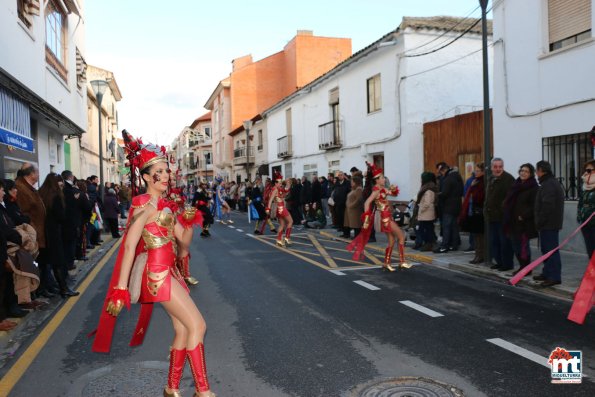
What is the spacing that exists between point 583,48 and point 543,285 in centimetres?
560

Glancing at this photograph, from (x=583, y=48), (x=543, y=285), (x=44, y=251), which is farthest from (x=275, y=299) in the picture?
(x=583, y=48)

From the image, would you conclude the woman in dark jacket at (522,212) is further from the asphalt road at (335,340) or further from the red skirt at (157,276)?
the red skirt at (157,276)

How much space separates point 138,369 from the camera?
174 inches

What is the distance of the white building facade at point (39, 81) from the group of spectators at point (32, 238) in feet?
10.1

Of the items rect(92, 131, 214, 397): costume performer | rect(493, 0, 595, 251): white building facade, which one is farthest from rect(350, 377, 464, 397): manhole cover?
rect(493, 0, 595, 251): white building facade

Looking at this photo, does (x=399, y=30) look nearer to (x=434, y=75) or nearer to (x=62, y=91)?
(x=434, y=75)

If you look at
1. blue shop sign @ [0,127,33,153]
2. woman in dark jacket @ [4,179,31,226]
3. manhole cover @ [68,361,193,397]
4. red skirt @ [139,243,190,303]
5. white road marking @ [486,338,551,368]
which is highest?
blue shop sign @ [0,127,33,153]

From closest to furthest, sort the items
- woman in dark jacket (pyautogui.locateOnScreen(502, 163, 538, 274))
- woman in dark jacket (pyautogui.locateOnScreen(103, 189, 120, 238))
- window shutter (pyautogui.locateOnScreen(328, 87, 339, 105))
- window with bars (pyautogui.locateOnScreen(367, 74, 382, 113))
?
woman in dark jacket (pyautogui.locateOnScreen(502, 163, 538, 274))
woman in dark jacket (pyautogui.locateOnScreen(103, 189, 120, 238))
window with bars (pyautogui.locateOnScreen(367, 74, 382, 113))
window shutter (pyautogui.locateOnScreen(328, 87, 339, 105))

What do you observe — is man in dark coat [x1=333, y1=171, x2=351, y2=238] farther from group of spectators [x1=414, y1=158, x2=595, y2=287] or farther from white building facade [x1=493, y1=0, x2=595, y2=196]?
white building facade [x1=493, y1=0, x2=595, y2=196]

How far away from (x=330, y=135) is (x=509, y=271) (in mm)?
15699

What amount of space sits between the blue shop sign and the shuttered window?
1149cm

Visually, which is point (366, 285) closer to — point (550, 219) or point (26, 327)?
point (550, 219)

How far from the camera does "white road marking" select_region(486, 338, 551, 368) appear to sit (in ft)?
14.2

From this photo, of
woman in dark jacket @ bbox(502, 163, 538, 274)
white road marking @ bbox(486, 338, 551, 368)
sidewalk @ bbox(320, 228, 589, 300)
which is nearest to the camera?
white road marking @ bbox(486, 338, 551, 368)
